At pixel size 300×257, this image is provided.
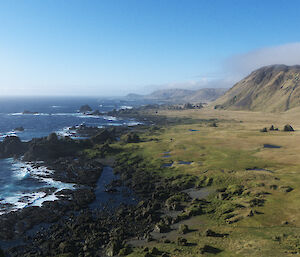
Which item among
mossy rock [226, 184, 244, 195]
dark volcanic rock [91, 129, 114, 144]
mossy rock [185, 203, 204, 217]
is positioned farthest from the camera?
dark volcanic rock [91, 129, 114, 144]

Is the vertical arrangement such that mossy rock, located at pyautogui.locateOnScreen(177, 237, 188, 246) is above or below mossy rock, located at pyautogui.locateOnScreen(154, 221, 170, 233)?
above

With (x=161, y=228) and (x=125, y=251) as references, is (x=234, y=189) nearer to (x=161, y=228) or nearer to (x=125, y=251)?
(x=161, y=228)

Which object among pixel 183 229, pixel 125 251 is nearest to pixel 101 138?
pixel 183 229

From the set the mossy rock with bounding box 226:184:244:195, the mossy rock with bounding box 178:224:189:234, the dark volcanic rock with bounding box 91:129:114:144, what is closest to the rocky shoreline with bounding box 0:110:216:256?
the mossy rock with bounding box 178:224:189:234

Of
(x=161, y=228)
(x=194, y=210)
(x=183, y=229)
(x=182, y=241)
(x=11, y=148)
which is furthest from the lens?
(x=11, y=148)

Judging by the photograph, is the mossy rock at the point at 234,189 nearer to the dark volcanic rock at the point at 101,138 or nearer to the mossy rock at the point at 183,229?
the mossy rock at the point at 183,229

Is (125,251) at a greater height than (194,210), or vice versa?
(194,210)

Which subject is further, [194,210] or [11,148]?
[11,148]

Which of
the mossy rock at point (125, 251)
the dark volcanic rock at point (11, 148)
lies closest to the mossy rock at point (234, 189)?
the mossy rock at point (125, 251)

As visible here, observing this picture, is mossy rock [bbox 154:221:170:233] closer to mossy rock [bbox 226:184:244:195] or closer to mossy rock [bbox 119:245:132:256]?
mossy rock [bbox 119:245:132:256]

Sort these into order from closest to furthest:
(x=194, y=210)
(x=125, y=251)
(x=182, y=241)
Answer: (x=125, y=251), (x=182, y=241), (x=194, y=210)

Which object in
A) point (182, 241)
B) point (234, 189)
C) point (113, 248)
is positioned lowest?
point (113, 248)

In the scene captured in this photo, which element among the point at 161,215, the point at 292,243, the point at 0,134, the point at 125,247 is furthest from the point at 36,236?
the point at 0,134
